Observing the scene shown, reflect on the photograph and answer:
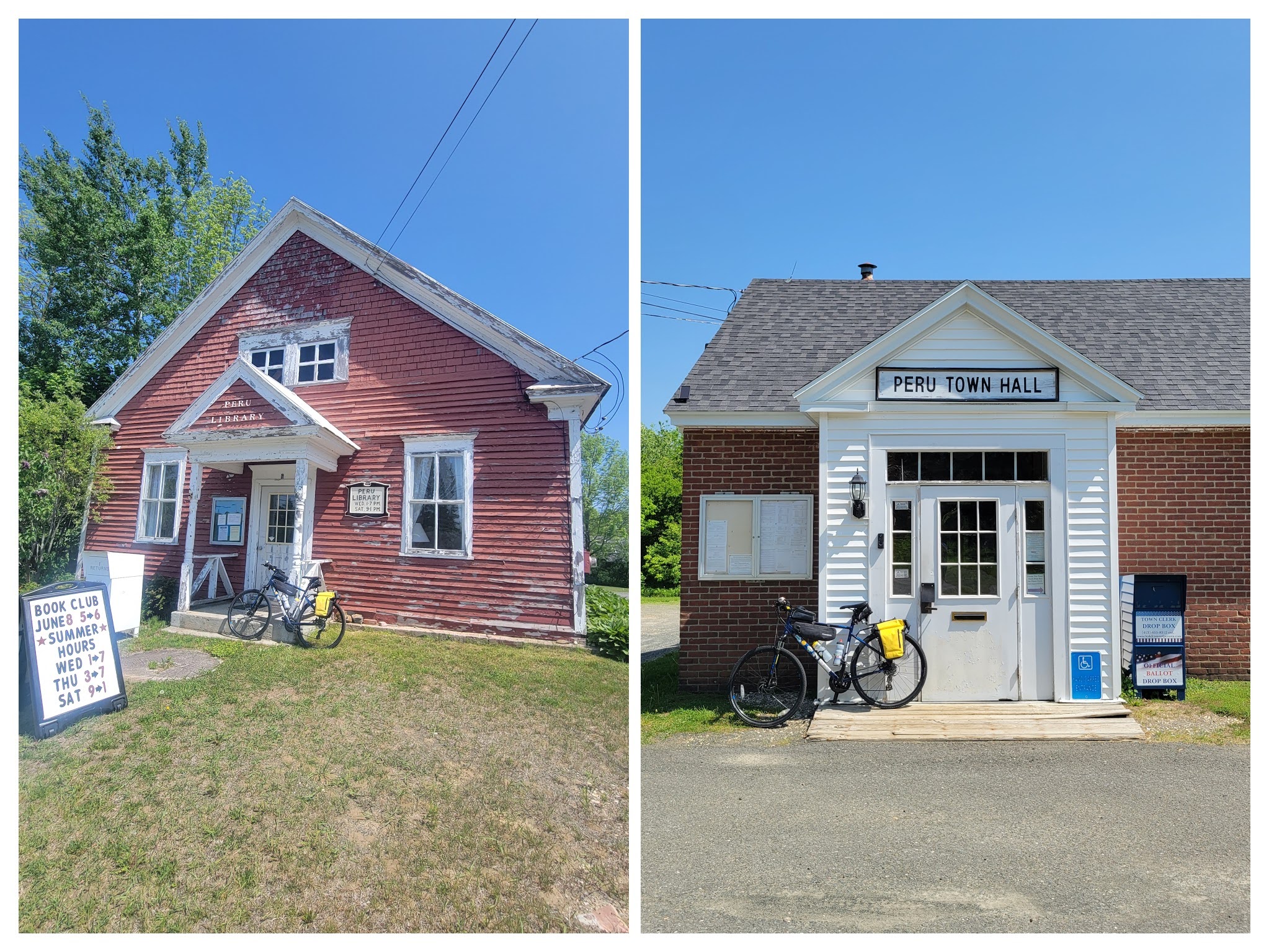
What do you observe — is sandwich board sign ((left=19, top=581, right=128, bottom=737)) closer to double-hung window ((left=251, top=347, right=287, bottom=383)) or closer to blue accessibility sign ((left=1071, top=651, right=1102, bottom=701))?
double-hung window ((left=251, top=347, right=287, bottom=383))

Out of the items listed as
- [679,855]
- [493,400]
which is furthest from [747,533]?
[679,855]

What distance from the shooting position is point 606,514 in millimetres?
3406

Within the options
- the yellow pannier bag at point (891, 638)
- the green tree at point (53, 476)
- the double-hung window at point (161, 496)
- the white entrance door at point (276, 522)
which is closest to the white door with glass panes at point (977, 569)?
the yellow pannier bag at point (891, 638)

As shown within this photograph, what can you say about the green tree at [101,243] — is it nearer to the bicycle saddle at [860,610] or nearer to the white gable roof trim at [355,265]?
the white gable roof trim at [355,265]

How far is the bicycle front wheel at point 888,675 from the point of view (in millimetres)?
4836

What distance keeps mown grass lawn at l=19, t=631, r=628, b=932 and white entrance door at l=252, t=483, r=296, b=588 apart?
2.34 ft

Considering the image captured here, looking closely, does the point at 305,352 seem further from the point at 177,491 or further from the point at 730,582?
the point at 730,582

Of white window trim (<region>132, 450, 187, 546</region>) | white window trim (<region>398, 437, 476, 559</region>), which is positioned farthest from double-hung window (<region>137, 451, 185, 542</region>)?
white window trim (<region>398, 437, 476, 559</region>)

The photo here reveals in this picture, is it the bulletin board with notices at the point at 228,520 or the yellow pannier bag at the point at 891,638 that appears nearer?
the bulletin board with notices at the point at 228,520

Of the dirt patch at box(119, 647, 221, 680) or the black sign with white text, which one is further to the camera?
the black sign with white text

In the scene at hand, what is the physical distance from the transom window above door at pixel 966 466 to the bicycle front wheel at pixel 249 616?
402 cm

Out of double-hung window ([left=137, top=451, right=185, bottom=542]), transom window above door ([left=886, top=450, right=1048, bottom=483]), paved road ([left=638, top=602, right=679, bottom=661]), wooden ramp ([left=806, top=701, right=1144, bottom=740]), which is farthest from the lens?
paved road ([left=638, top=602, right=679, bottom=661])

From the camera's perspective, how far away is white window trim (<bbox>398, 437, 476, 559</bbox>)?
13.4 feet

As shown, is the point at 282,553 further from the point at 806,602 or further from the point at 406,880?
the point at 806,602
